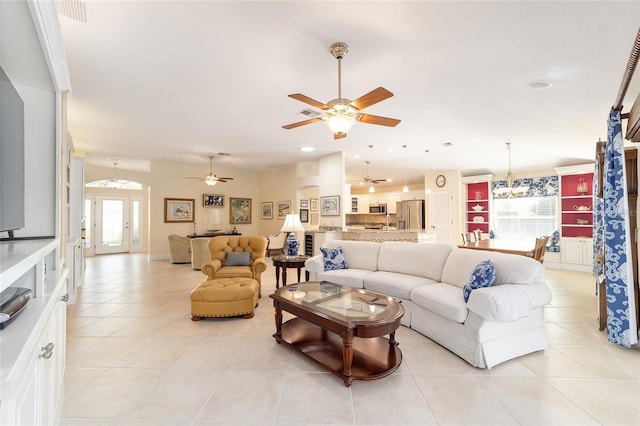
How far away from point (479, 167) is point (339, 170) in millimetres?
4203

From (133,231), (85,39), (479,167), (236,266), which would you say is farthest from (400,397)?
(133,231)

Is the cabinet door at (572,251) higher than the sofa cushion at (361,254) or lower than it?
lower

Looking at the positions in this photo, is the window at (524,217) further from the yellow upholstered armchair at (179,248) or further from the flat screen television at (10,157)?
the flat screen television at (10,157)

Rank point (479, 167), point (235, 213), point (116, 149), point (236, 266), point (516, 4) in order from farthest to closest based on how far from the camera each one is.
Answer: point (235, 213) → point (479, 167) → point (116, 149) → point (236, 266) → point (516, 4)

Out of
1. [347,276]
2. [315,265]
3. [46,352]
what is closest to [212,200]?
[315,265]

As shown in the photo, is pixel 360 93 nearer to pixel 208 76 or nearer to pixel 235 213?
pixel 208 76

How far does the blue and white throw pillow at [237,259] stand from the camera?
4.67m

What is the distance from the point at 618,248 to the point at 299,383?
3.25 metres

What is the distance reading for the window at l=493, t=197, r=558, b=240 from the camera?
779 cm

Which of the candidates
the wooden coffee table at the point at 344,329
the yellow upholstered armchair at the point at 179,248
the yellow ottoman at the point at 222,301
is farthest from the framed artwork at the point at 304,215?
the wooden coffee table at the point at 344,329

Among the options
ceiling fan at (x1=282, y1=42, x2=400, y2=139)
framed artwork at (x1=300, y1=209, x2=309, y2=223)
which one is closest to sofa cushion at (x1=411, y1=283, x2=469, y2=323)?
ceiling fan at (x1=282, y1=42, x2=400, y2=139)

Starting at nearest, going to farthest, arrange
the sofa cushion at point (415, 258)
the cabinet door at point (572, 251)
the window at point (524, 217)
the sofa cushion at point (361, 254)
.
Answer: the sofa cushion at point (415, 258), the sofa cushion at point (361, 254), the cabinet door at point (572, 251), the window at point (524, 217)

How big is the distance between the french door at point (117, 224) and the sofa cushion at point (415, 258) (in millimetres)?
9630

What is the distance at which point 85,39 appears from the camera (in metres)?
2.39
